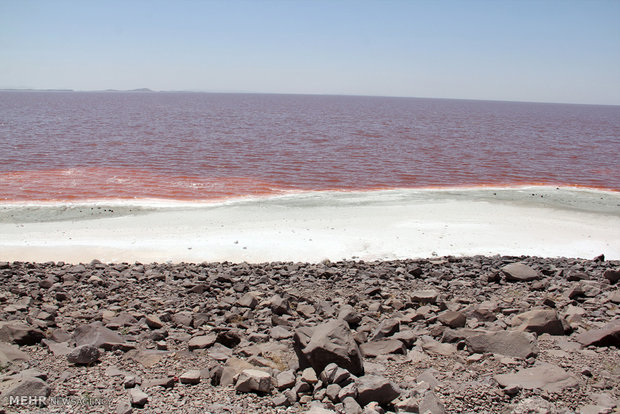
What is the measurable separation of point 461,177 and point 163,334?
26.8 meters

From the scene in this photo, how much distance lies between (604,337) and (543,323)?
31.4 inches

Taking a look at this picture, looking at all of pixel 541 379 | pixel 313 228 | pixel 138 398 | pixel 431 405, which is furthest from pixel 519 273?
pixel 138 398

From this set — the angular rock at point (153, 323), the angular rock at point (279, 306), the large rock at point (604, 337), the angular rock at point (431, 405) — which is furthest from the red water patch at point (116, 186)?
the angular rock at point (431, 405)

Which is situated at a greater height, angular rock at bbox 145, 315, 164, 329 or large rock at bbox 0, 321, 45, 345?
large rock at bbox 0, 321, 45, 345

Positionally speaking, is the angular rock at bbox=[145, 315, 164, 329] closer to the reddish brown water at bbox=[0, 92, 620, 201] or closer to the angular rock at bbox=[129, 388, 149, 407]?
the angular rock at bbox=[129, 388, 149, 407]

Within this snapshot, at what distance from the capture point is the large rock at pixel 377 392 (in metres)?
5.25

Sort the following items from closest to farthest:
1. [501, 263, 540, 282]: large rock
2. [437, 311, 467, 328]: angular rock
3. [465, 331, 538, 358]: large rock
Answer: [465, 331, 538, 358]: large rock, [437, 311, 467, 328]: angular rock, [501, 263, 540, 282]: large rock

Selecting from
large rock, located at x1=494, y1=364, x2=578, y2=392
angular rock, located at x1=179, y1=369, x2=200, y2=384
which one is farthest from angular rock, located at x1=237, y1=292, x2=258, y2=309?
large rock, located at x1=494, y1=364, x2=578, y2=392

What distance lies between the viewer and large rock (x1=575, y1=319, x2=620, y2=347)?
672 centimetres

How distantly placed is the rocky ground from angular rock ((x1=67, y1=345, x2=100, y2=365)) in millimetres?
16

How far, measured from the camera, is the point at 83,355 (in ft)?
20.3

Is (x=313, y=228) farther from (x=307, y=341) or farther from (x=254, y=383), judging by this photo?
(x=254, y=383)

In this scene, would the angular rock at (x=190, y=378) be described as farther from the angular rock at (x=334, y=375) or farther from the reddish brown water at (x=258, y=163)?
the reddish brown water at (x=258, y=163)

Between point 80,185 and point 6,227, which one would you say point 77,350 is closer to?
point 6,227
